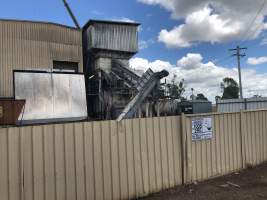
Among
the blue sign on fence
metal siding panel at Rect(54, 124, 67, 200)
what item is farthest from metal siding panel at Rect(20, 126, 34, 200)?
the blue sign on fence

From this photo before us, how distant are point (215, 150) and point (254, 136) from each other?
2.01 meters

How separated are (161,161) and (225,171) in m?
2.39

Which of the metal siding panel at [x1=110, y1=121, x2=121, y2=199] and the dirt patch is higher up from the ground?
the metal siding panel at [x1=110, y1=121, x2=121, y2=199]

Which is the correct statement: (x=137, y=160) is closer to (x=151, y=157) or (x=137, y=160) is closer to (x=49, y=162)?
(x=151, y=157)

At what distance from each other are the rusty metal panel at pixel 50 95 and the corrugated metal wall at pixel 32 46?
4.07 m

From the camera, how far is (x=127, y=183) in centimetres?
605

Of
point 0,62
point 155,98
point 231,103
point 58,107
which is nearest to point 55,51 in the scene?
point 0,62

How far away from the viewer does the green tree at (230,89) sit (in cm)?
7988

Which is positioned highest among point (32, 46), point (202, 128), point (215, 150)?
point (32, 46)

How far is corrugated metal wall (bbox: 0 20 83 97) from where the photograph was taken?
64.0ft

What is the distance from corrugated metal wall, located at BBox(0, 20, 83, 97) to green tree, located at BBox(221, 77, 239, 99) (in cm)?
6429

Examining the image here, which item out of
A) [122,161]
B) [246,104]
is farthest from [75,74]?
[246,104]

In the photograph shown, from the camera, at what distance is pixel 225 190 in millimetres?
6648

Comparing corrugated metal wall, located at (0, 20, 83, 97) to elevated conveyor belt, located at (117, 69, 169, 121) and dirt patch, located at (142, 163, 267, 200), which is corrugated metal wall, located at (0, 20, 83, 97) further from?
dirt patch, located at (142, 163, 267, 200)
